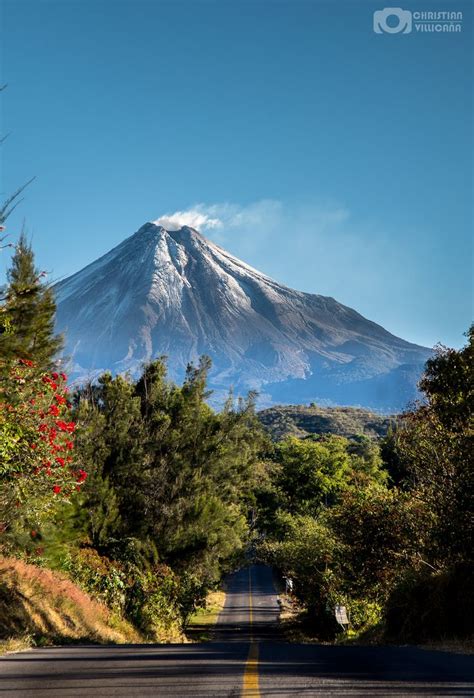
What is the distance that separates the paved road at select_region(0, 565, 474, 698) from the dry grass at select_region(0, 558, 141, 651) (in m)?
3.83

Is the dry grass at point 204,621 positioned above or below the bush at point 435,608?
below

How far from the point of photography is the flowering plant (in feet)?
43.2

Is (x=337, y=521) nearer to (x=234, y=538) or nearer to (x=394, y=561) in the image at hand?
(x=394, y=561)

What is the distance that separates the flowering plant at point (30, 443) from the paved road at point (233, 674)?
3.66m

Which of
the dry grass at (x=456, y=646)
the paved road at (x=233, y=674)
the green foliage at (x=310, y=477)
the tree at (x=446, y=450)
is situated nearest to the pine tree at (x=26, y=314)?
the paved road at (x=233, y=674)

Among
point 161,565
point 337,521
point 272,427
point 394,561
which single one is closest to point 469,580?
point 394,561

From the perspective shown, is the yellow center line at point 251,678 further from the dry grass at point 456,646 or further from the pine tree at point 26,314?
the pine tree at point 26,314

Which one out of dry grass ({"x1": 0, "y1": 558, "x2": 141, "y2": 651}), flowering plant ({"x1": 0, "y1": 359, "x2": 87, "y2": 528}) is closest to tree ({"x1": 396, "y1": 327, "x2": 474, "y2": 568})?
dry grass ({"x1": 0, "y1": 558, "x2": 141, "y2": 651})

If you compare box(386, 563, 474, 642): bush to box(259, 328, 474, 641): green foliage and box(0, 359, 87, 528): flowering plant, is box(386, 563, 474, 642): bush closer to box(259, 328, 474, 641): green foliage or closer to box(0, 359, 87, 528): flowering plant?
box(259, 328, 474, 641): green foliage

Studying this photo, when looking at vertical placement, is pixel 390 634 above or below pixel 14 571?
below

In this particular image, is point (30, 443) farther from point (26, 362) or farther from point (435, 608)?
point (435, 608)

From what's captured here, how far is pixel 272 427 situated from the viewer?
18875cm

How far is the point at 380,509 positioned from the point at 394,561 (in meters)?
2.15

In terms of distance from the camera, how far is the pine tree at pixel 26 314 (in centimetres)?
1141
